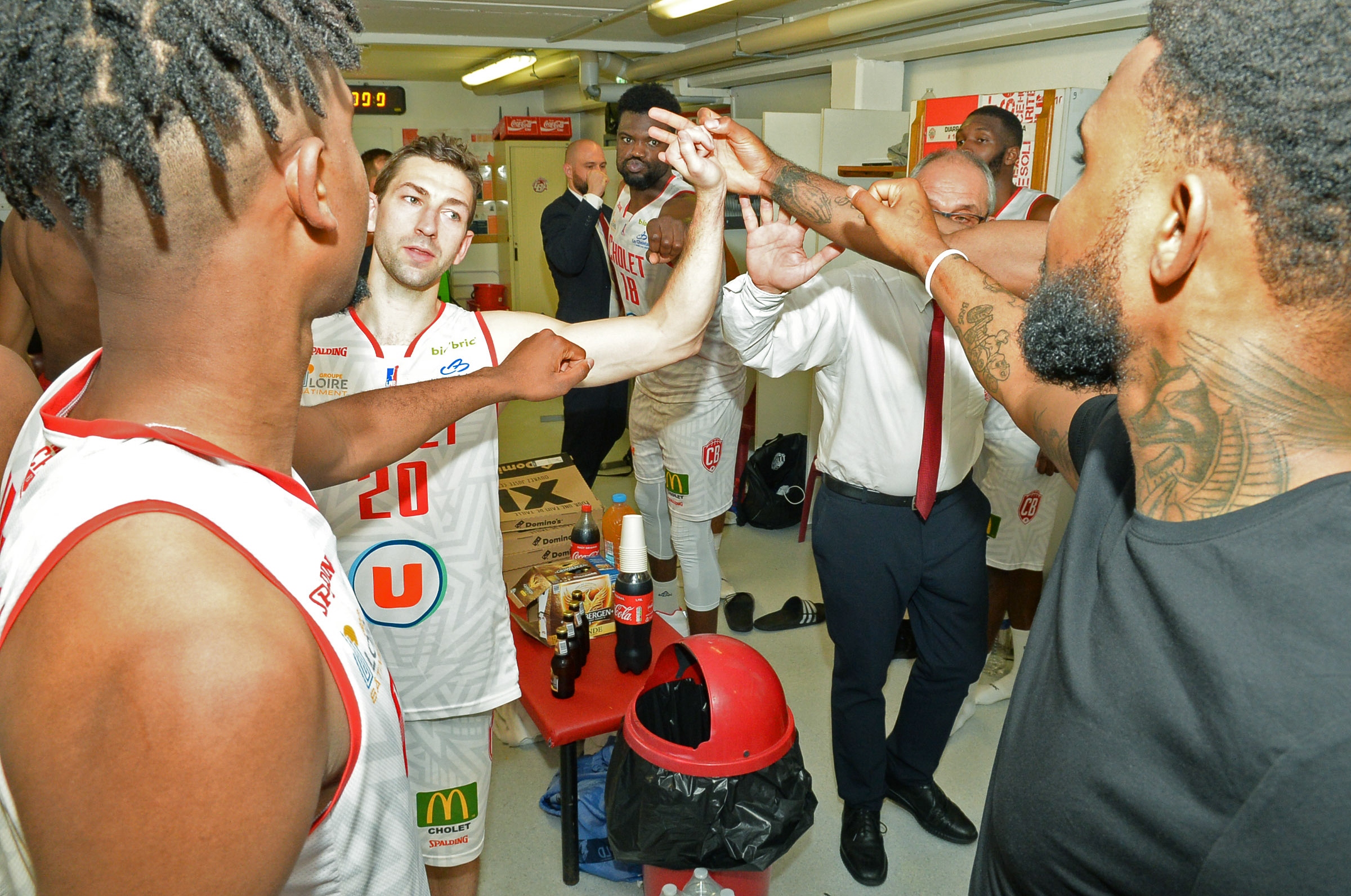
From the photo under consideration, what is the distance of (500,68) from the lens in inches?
352

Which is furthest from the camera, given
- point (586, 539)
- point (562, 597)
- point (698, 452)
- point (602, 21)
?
point (602, 21)

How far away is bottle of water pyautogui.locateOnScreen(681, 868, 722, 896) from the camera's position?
201cm

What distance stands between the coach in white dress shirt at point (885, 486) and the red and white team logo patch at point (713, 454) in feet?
3.48

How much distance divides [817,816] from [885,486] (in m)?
1.13

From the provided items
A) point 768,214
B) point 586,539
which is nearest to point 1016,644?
point 586,539

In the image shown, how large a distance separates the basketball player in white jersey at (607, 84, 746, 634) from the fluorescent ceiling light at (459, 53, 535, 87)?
16.6 ft

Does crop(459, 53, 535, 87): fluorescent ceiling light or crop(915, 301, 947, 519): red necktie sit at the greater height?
crop(459, 53, 535, 87): fluorescent ceiling light

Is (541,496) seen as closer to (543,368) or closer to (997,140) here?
(543,368)

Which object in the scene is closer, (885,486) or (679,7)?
(885,486)

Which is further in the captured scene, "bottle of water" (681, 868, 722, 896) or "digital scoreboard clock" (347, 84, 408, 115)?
"digital scoreboard clock" (347, 84, 408, 115)

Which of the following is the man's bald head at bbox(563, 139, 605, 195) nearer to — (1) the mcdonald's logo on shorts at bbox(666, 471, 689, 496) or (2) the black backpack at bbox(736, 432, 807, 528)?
(2) the black backpack at bbox(736, 432, 807, 528)

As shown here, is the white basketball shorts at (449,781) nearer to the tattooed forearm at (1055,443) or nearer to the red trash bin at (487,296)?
the tattooed forearm at (1055,443)

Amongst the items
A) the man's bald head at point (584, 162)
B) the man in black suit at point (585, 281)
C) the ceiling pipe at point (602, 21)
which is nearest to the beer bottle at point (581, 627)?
the man in black suit at point (585, 281)

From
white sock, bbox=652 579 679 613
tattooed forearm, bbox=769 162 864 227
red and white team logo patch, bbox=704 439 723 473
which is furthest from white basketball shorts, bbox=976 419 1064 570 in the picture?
tattooed forearm, bbox=769 162 864 227
